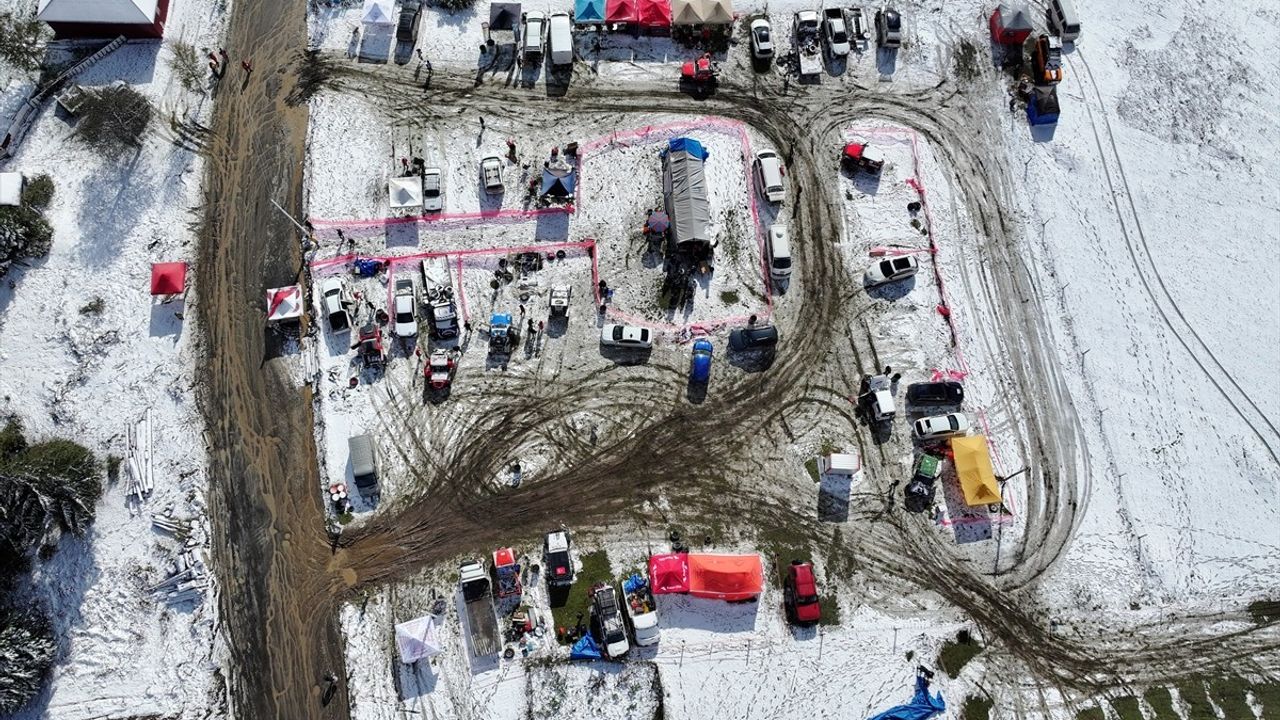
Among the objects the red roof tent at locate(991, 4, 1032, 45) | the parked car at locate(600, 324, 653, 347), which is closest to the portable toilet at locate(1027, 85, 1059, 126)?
the red roof tent at locate(991, 4, 1032, 45)

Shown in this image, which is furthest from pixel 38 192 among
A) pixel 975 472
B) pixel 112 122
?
pixel 975 472

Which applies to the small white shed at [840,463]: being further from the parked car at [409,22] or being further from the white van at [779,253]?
the parked car at [409,22]

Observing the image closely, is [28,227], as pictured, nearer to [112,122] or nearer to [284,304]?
[112,122]

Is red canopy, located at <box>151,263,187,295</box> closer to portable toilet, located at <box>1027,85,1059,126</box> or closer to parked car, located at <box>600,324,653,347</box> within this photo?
parked car, located at <box>600,324,653,347</box>

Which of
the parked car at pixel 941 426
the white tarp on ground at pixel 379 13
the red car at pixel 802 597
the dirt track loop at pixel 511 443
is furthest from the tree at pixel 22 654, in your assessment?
the parked car at pixel 941 426

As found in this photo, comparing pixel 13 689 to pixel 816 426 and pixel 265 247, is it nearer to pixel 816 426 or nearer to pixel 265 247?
pixel 265 247
